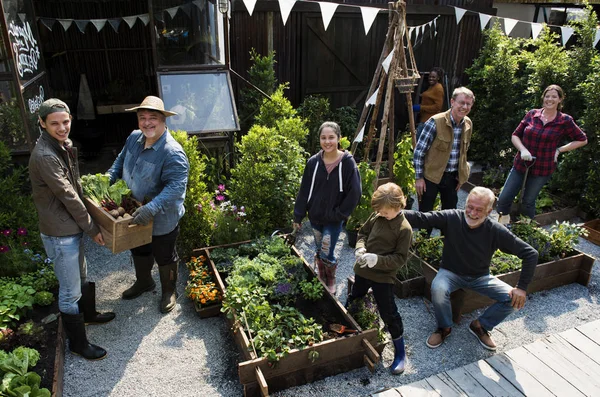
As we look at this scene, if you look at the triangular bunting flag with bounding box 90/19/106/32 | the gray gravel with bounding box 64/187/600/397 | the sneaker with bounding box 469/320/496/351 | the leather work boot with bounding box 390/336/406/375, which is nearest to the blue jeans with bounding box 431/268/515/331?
the sneaker with bounding box 469/320/496/351

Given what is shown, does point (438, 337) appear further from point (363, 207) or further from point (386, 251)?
point (363, 207)

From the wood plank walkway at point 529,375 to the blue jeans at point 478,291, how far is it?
13.0 inches

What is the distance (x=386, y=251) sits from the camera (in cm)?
353

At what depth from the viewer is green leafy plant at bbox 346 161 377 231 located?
5.64 meters

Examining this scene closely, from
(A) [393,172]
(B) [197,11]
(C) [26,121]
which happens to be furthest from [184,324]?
(B) [197,11]

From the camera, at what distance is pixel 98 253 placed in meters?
5.39

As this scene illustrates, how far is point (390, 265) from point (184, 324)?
213 centimetres

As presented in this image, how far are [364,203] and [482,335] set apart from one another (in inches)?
86.8

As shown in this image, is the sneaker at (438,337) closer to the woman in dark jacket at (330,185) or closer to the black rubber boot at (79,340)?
the woman in dark jacket at (330,185)

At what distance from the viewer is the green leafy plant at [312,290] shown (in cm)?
407

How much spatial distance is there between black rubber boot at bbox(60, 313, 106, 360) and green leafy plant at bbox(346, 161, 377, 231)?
10.6ft

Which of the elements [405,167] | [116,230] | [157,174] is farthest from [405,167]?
[116,230]

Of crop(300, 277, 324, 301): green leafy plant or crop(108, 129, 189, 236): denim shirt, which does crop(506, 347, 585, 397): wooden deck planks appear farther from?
crop(108, 129, 189, 236): denim shirt

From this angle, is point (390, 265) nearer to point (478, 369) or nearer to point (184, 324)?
point (478, 369)
